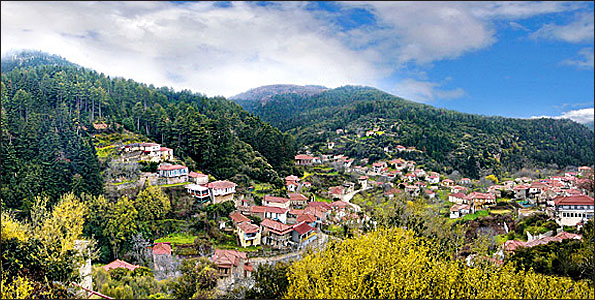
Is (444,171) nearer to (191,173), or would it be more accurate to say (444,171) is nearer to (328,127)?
(328,127)

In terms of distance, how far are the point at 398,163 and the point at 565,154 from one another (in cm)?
3335

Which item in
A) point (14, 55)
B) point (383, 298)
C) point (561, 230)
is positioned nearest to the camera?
point (383, 298)

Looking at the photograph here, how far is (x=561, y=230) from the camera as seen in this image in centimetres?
2136

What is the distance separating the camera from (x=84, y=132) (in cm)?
2839

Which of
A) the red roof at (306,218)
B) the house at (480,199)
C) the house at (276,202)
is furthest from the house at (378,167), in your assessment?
the red roof at (306,218)

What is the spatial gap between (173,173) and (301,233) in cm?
1075

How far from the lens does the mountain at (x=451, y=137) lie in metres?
54.8

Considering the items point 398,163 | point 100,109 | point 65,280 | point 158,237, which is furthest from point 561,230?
point 100,109

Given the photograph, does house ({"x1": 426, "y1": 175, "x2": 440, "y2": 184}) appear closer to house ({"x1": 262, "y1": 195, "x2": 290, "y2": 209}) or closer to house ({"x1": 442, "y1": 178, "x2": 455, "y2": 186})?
house ({"x1": 442, "y1": 178, "x2": 455, "y2": 186})

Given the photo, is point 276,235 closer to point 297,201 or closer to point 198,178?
point 297,201

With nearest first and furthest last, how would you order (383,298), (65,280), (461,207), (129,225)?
(383,298) → (65,280) → (129,225) → (461,207)

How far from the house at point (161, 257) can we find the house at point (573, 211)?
24411 mm

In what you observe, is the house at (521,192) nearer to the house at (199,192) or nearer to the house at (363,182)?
the house at (363,182)

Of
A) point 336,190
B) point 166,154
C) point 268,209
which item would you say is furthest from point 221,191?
point 336,190
